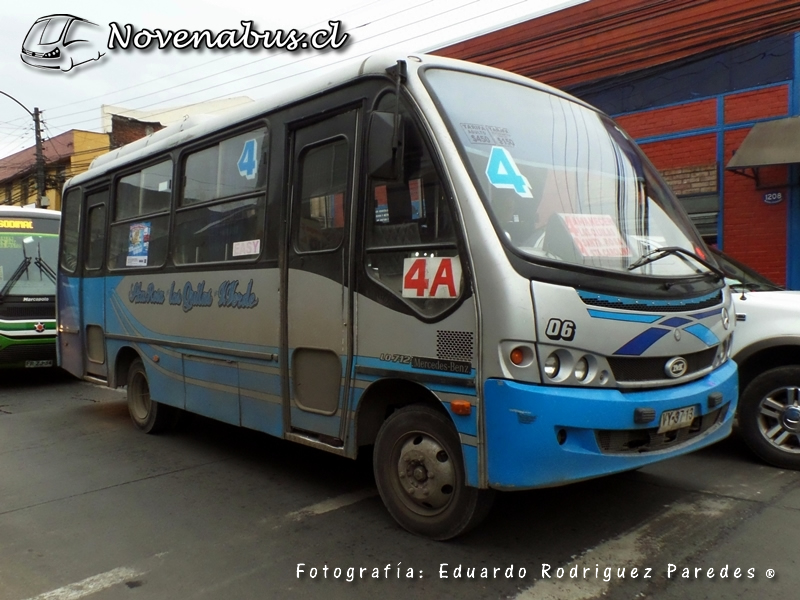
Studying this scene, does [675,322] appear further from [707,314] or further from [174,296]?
[174,296]

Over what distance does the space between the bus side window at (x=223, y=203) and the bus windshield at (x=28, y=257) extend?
5578 mm

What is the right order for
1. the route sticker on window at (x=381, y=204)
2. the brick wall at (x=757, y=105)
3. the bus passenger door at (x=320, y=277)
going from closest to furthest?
1. the route sticker on window at (x=381, y=204)
2. the bus passenger door at (x=320, y=277)
3. the brick wall at (x=757, y=105)

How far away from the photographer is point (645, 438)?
3.90 meters

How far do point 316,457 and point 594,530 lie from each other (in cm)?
270

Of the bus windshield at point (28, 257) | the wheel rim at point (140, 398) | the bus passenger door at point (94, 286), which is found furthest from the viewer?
the bus windshield at point (28, 257)

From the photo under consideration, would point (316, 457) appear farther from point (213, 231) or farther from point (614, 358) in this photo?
point (614, 358)

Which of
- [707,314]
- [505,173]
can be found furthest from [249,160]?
[707,314]

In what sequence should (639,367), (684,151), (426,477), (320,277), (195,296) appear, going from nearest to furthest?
(639,367) → (426,477) → (320,277) → (195,296) → (684,151)

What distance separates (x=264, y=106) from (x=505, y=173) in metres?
2.35

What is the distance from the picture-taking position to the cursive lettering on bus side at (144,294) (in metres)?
6.79

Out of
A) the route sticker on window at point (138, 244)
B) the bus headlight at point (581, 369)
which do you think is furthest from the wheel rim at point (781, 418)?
the route sticker on window at point (138, 244)

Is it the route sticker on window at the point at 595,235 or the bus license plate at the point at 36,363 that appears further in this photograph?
the bus license plate at the point at 36,363

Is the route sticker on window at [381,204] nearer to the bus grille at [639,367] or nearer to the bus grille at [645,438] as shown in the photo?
the bus grille at [639,367]

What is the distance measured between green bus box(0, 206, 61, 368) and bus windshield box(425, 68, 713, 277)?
8601 millimetres
